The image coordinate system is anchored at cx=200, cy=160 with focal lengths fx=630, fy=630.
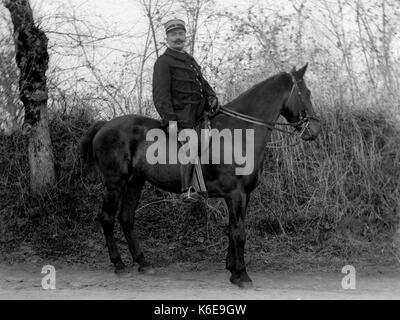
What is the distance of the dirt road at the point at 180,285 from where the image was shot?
23.6 feet

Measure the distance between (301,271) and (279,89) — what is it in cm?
257

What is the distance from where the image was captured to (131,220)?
840cm

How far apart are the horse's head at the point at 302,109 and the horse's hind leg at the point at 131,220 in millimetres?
2251

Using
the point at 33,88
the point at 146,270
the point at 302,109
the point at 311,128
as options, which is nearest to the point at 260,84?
the point at 302,109

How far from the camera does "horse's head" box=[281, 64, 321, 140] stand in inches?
301

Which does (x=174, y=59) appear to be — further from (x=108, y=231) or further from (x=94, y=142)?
(x=108, y=231)

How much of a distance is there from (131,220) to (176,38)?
2461mm

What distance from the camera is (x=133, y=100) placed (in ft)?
36.2

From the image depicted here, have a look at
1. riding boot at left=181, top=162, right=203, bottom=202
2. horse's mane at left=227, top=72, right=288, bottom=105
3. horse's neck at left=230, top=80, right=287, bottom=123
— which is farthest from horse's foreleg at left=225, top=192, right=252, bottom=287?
horse's mane at left=227, top=72, right=288, bottom=105

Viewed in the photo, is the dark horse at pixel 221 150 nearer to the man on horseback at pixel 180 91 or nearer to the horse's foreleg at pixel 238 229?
the horse's foreleg at pixel 238 229

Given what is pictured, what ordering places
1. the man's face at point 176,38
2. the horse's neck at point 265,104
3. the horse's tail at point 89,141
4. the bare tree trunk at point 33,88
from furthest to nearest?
the bare tree trunk at point 33,88, the horse's tail at point 89,141, the man's face at point 176,38, the horse's neck at point 265,104

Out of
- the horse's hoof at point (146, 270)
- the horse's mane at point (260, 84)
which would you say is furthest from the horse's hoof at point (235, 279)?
the horse's mane at point (260, 84)

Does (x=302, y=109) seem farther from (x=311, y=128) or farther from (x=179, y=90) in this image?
(x=179, y=90)
